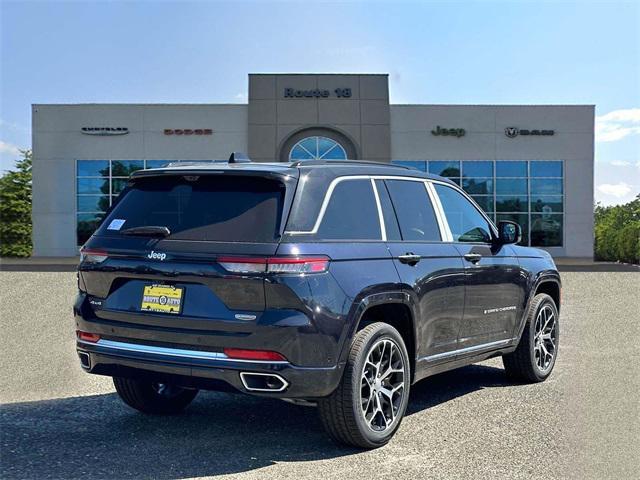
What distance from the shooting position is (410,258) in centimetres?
513

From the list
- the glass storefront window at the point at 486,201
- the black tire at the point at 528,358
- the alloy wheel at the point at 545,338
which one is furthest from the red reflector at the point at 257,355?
the glass storefront window at the point at 486,201

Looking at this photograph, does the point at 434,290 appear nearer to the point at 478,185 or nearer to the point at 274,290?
the point at 274,290

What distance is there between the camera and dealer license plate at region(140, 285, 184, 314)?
4.40 m

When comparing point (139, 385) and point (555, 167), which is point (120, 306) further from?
point (555, 167)

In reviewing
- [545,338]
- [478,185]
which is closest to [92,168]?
[478,185]

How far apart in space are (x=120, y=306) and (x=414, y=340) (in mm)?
2058

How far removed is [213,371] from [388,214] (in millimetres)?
1762

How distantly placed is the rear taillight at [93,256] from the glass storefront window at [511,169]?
102 ft

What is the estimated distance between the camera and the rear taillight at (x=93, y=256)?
473 centimetres

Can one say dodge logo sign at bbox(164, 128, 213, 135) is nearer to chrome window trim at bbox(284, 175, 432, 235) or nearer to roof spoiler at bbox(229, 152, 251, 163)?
roof spoiler at bbox(229, 152, 251, 163)

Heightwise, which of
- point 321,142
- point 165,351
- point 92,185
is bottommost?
point 165,351

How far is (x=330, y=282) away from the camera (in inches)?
172

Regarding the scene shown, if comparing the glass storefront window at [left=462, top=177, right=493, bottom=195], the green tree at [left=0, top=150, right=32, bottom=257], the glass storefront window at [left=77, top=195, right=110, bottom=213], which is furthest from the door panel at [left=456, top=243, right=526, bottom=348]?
the green tree at [left=0, top=150, right=32, bottom=257]

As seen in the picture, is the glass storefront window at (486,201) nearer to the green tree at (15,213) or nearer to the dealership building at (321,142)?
the dealership building at (321,142)
